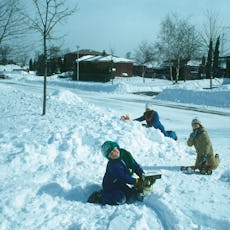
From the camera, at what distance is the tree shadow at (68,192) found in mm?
5793

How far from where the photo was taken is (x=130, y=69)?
64.1 meters

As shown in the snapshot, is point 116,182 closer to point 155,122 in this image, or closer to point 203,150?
point 203,150

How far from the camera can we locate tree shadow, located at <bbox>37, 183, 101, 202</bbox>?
5.79m

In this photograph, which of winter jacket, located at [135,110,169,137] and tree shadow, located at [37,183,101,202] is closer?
tree shadow, located at [37,183,101,202]

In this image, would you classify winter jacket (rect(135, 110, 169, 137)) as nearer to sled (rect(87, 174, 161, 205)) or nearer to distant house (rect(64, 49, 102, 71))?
sled (rect(87, 174, 161, 205))

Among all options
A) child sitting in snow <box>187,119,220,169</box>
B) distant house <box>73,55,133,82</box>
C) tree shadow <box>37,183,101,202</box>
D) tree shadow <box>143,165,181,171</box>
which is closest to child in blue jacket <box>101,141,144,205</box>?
tree shadow <box>37,183,101,202</box>

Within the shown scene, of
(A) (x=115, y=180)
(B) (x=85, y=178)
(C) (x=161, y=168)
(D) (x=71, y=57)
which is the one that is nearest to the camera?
(A) (x=115, y=180)

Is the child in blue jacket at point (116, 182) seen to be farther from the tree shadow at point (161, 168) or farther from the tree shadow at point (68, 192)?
the tree shadow at point (161, 168)

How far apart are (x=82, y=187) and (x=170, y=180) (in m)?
1.70

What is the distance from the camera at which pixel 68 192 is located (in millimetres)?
5902

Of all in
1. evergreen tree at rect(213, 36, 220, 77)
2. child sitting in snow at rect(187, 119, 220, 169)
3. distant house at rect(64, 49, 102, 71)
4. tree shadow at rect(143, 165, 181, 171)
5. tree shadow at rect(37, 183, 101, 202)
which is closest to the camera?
tree shadow at rect(37, 183, 101, 202)

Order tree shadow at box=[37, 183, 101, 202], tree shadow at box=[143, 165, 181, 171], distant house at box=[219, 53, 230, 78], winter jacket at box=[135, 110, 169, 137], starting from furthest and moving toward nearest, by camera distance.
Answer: distant house at box=[219, 53, 230, 78], winter jacket at box=[135, 110, 169, 137], tree shadow at box=[143, 165, 181, 171], tree shadow at box=[37, 183, 101, 202]

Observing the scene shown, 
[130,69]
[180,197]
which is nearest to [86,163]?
[180,197]

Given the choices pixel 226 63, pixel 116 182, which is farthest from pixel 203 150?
pixel 226 63
